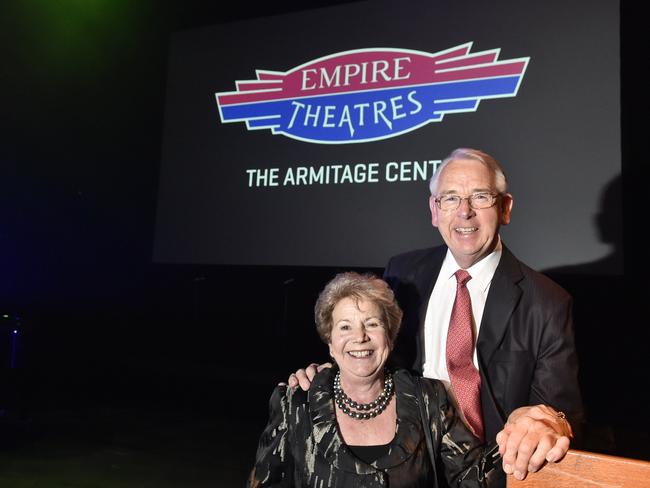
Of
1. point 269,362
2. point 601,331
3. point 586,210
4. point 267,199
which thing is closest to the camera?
point 586,210

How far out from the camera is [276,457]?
1.45 metres

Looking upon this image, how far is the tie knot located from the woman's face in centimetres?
33

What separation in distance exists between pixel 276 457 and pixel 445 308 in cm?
68

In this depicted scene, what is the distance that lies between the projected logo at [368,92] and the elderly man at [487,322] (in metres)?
1.66

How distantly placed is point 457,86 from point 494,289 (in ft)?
6.11

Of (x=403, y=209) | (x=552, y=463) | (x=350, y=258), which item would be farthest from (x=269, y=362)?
(x=552, y=463)

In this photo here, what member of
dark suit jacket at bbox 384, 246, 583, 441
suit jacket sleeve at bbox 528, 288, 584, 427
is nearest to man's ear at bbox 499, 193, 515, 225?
dark suit jacket at bbox 384, 246, 583, 441

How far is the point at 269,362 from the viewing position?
13.9ft

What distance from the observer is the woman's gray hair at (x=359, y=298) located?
1525 millimetres

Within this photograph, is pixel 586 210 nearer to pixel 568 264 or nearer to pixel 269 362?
pixel 568 264

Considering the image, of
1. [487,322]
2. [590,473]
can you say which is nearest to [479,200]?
[487,322]

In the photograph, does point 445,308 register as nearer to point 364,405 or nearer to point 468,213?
point 468,213

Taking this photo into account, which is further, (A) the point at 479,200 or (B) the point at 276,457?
(A) the point at 479,200

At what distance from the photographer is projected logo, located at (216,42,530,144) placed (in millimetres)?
3145
